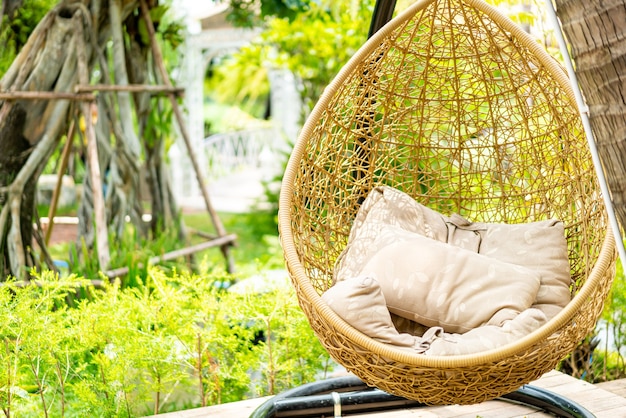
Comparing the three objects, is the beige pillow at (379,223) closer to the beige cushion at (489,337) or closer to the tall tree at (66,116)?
the beige cushion at (489,337)

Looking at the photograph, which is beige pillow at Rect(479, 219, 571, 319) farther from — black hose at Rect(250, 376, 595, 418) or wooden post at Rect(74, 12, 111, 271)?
wooden post at Rect(74, 12, 111, 271)

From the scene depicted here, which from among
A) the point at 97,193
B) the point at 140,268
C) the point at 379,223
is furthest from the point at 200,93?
the point at 379,223

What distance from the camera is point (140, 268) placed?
126 inches

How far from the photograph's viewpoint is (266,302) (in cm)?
240

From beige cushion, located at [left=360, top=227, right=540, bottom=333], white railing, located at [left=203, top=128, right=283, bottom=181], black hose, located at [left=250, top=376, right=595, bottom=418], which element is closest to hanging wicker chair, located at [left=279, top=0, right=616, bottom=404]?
beige cushion, located at [left=360, top=227, right=540, bottom=333]

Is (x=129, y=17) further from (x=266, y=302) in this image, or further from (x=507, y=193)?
(x=507, y=193)

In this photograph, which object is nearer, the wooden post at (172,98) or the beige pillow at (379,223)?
the beige pillow at (379,223)

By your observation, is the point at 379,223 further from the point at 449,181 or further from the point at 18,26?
the point at 18,26

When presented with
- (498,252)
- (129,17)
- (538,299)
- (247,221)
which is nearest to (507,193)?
(498,252)

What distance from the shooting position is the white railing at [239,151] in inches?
360

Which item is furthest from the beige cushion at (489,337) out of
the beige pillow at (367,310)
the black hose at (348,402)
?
the black hose at (348,402)

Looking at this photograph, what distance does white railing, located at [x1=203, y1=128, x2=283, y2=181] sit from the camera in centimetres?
914

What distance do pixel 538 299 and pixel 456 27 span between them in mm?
840

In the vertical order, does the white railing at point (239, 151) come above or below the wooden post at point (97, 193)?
below
